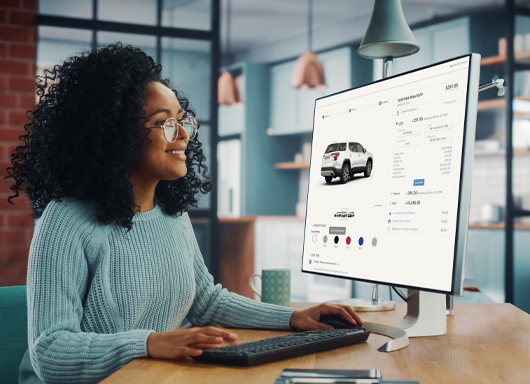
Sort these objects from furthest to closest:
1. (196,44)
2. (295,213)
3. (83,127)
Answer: (295,213)
(196,44)
(83,127)

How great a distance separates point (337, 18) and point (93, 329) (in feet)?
16.6

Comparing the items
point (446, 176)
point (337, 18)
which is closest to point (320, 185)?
point (446, 176)

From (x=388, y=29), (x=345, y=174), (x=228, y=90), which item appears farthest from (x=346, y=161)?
(x=228, y=90)

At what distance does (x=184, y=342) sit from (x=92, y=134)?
0.53 m

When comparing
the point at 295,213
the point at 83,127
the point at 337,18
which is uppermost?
the point at 337,18

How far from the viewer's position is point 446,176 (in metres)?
0.85

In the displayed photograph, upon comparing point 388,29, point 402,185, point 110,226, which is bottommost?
point 110,226

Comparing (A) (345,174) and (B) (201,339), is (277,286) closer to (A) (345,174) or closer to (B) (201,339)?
(A) (345,174)

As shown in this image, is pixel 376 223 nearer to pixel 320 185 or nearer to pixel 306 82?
pixel 320 185

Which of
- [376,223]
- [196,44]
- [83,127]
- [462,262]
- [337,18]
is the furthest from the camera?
[337,18]

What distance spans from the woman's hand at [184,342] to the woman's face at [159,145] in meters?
0.43

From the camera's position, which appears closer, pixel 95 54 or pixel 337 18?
pixel 95 54

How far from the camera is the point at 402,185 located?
0.93m

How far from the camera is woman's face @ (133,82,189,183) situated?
3.69 ft
